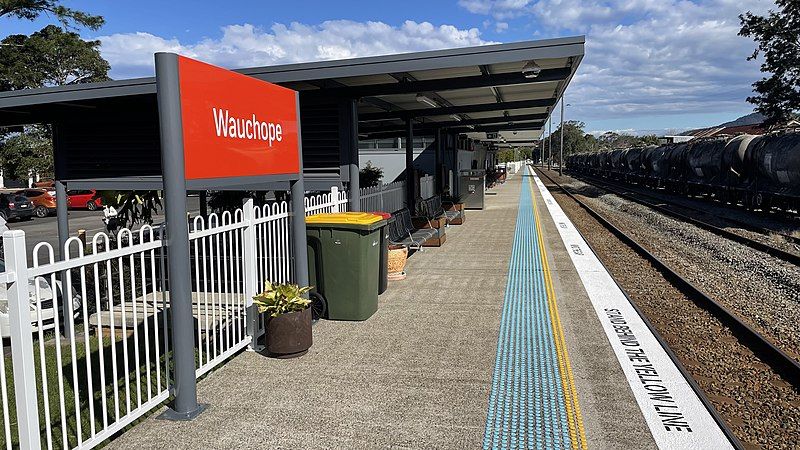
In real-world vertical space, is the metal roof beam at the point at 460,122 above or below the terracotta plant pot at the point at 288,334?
above

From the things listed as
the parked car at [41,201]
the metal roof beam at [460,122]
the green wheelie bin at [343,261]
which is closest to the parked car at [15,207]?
the parked car at [41,201]

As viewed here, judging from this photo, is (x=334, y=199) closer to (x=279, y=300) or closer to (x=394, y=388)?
(x=279, y=300)

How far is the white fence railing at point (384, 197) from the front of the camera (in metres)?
11.1

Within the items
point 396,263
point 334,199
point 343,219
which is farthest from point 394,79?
point 343,219

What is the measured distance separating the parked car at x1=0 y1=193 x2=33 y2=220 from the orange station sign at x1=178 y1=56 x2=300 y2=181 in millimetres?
25603

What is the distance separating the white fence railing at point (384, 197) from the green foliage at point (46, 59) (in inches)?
1109

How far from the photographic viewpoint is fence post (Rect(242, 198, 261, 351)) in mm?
5883

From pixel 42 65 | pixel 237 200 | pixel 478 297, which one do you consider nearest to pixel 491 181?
pixel 42 65

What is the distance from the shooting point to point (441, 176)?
819 inches

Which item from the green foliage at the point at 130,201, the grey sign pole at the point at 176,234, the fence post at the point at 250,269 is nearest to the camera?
the grey sign pole at the point at 176,234

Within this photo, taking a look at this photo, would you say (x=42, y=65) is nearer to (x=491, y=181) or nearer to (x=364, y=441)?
(x=491, y=181)

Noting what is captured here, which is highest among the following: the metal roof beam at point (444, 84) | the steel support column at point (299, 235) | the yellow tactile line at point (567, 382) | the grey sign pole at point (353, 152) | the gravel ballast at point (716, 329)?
the metal roof beam at point (444, 84)

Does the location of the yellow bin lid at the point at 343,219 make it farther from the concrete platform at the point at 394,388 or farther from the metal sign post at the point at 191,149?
the metal sign post at the point at 191,149

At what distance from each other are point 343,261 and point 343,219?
0.51m
